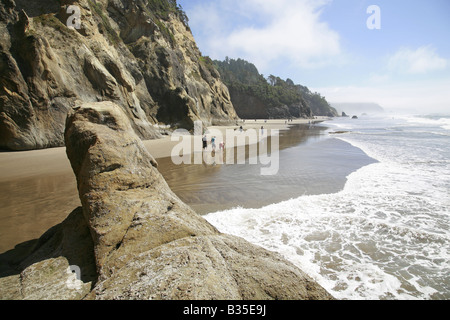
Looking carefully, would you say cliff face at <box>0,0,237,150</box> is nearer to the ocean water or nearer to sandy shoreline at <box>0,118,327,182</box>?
sandy shoreline at <box>0,118,327,182</box>

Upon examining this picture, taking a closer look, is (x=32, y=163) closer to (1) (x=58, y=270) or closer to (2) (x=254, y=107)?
(1) (x=58, y=270)

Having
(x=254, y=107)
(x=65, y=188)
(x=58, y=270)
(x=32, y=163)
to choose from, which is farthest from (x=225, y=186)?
(x=254, y=107)

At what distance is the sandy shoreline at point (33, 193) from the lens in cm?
Answer: 539

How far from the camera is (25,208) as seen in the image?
668cm

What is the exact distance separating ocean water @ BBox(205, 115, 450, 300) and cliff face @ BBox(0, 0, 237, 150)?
45.7 feet

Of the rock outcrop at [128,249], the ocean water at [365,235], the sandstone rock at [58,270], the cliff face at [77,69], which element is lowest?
the ocean water at [365,235]

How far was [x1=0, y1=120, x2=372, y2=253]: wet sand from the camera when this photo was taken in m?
5.96

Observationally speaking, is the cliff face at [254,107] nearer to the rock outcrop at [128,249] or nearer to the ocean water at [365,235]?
the ocean water at [365,235]

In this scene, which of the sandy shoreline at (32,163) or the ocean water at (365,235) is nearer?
the ocean water at (365,235)

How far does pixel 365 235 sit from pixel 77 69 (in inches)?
795

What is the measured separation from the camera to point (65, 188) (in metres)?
8.53

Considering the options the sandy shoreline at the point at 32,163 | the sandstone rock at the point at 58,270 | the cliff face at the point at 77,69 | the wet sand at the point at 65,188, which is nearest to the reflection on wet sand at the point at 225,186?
the wet sand at the point at 65,188

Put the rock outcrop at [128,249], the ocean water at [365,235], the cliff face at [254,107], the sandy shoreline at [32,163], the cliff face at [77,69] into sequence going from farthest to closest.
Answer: the cliff face at [254,107]
the cliff face at [77,69]
the sandy shoreline at [32,163]
the ocean water at [365,235]
the rock outcrop at [128,249]

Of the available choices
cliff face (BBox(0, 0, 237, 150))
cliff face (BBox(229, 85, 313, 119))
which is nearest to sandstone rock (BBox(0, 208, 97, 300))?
cliff face (BBox(0, 0, 237, 150))
